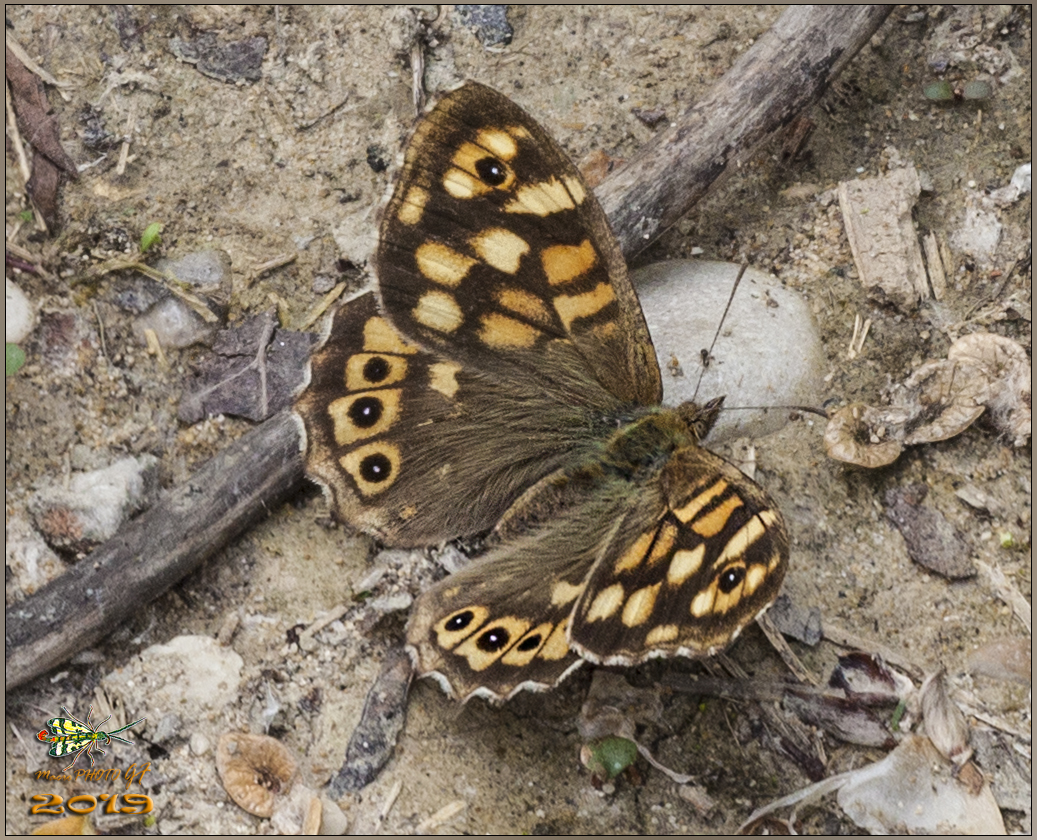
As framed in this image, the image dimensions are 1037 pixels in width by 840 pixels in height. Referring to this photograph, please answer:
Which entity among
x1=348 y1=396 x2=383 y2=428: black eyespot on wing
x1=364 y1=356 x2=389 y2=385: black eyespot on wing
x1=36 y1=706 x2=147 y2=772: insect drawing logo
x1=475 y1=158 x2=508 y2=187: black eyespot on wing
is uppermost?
x1=475 y1=158 x2=508 y2=187: black eyespot on wing

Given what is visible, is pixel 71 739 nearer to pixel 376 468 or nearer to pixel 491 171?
pixel 376 468

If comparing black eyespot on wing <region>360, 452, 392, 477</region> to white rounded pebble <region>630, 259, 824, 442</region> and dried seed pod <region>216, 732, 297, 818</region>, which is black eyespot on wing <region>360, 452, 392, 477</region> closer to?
dried seed pod <region>216, 732, 297, 818</region>

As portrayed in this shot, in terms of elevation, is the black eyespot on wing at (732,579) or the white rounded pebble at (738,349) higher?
the black eyespot on wing at (732,579)

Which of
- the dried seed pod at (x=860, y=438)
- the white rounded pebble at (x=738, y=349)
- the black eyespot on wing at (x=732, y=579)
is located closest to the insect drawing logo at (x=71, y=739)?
the black eyespot on wing at (x=732, y=579)

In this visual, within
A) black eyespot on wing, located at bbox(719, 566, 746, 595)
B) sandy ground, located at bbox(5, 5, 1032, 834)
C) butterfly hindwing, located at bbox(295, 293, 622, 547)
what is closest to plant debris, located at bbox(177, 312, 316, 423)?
sandy ground, located at bbox(5, 5, 1032, 834)

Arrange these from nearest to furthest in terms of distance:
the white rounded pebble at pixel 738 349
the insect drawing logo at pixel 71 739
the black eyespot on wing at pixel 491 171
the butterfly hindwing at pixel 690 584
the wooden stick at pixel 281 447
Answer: the butterfly hindwing at pixel 690 584, the black eyespot on wing at pixel 491 171, the insect drawing logo at pixel 71 739, the wooden stick at pixel 281 447, the white rounded pebble at pixel 738 349

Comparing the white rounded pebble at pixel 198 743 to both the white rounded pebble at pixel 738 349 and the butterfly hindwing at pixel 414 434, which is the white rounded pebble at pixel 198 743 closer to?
the butterfly hindwing at pixel 414 434

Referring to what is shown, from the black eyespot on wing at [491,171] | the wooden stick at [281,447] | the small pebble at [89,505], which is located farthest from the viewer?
the small pebble at [89,505]
